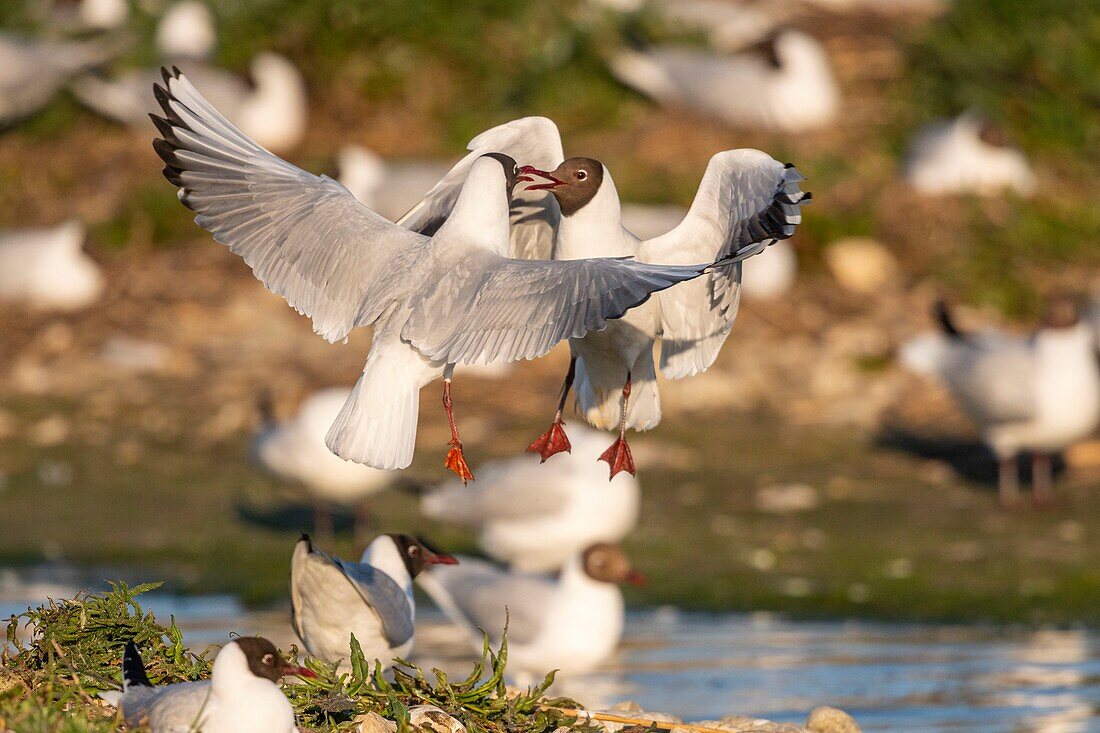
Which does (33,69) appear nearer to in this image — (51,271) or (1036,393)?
(51,271)

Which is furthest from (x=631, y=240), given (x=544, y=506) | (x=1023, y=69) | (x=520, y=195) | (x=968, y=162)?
(x=1023, y=69)

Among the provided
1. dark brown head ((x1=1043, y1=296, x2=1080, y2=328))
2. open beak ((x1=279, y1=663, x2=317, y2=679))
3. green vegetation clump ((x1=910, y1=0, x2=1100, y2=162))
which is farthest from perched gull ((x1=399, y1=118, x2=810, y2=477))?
green vegetation clump ((x1=910, y1=0, x2=1100, y2=162))

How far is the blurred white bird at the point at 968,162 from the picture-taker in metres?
13.1

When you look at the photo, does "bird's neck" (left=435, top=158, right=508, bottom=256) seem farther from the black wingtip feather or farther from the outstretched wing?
the black wingtip feather

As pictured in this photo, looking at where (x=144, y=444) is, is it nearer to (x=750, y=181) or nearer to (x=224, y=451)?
(x=224, y=451)

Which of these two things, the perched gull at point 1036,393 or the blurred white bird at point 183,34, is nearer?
the perched gull at point 1036,393

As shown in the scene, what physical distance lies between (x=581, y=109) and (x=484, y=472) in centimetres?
535

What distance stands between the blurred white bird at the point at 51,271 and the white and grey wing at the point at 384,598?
255 inches

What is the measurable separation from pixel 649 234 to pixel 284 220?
6074mm

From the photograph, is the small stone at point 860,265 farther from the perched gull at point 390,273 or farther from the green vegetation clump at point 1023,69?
the perched gull at point 390,273

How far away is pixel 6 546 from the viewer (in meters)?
9.23

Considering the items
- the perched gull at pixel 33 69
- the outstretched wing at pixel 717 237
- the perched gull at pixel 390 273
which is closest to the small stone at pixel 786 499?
the outstretched wing at pixel 717 237

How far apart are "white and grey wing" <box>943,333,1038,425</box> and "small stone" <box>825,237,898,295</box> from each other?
6.55 feet

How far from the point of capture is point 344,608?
6234mm
